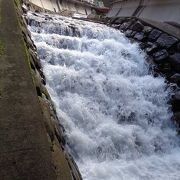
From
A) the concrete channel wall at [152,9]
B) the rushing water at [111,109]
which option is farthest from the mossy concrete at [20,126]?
the concrete channel wall at [152,9]

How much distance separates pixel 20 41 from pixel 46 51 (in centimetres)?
460

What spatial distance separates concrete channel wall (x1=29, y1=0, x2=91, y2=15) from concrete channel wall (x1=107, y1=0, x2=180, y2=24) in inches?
236

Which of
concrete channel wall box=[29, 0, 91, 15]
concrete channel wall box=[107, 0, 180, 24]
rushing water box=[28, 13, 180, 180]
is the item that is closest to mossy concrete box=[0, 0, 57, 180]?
rushing water box=[28, 13, 180, 180]

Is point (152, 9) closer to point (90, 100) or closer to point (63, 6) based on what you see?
point (90, 100)

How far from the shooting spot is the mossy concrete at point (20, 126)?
9.59 feet

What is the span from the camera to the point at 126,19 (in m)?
15.3

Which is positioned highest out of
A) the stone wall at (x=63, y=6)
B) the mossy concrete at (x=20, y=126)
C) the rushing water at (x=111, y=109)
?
the mossy concrete at (x=20, y=126)

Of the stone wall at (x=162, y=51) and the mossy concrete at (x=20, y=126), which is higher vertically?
the mossy concrete at (x=20, y=126)

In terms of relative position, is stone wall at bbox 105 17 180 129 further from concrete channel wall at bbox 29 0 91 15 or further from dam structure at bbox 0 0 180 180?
concrete channel wall at bbox 29 0 91 15

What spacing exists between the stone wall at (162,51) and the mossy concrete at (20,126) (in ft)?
18.2

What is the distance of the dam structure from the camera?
3.30m

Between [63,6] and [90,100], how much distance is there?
2311 cm

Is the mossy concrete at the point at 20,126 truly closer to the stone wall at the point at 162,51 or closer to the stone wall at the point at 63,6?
the stone wall at the point at 162,51

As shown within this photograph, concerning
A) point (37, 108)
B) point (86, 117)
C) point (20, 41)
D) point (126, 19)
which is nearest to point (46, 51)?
point (86, 117)
